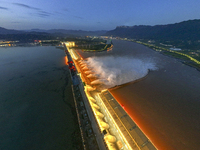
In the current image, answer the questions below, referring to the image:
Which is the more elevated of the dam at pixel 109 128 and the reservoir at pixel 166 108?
the dam at pixel 109 128

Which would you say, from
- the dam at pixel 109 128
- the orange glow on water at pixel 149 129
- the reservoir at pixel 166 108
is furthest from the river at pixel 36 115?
the reservoir at pixel 166 108

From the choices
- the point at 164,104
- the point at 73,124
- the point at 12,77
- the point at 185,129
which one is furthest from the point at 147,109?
the point at 12,77

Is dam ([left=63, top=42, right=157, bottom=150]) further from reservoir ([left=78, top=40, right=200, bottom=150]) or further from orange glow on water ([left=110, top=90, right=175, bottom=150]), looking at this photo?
reservoir ([left=78, top=40, right=200, bottom=150])

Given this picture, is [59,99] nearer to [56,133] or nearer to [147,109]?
[56,133]

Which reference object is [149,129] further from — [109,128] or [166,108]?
[166,108]

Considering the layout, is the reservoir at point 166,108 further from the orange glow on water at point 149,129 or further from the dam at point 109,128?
the dam at point 109,128

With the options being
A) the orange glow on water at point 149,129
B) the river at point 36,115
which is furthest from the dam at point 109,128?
the orange glow on water at point 149,129

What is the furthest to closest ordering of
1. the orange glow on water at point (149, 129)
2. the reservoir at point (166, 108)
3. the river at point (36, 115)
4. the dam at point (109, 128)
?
the reservoir at point (166, 108) < the river at point (36, 115) < the orange glow on water at point (149, 129) < the dam at point (109, 128)

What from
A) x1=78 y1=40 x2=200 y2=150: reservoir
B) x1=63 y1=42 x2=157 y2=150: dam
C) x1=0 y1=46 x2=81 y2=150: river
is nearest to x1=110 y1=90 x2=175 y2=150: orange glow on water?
x1=78 y1=40 x2=200 y2=150: reservoir

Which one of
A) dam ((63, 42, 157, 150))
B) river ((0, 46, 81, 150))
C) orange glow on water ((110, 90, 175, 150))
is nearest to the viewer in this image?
dam ((63, 42, 157, 150))

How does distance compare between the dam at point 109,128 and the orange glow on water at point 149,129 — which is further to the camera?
the orange glow on water at point 149,129

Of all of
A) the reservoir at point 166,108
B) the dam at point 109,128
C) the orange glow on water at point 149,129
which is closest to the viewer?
the dam at point 109,128
